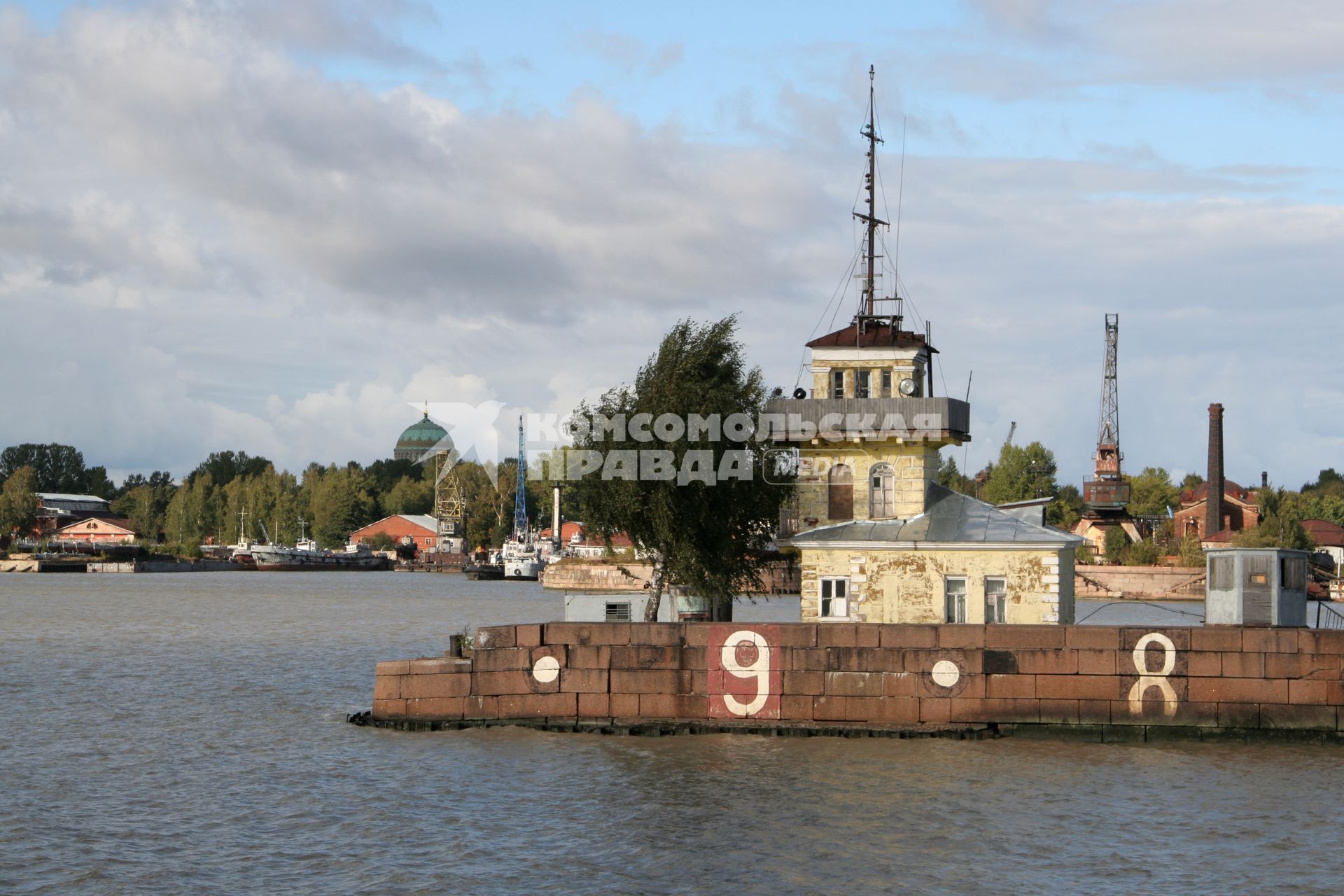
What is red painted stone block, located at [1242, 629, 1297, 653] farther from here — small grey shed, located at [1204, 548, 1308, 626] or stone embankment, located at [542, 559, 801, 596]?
stone embankment, located at [542, 559, 801, 596]

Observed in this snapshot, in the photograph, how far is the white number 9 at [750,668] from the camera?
116ft

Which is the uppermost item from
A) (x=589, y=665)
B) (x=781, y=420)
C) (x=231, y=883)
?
(x=781, y=420)

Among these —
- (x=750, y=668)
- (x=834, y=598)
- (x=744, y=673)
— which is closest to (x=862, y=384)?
(x=834, y=598)

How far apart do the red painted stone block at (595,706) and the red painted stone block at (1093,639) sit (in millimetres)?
11018

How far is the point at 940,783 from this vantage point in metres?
30.8

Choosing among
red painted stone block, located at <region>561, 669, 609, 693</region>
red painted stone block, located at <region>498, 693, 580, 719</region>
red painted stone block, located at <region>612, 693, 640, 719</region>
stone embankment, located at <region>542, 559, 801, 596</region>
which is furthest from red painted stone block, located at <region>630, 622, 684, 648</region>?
stone embankment, located at <region>542, 559, 801, 596</region>

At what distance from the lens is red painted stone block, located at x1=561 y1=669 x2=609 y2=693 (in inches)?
1415

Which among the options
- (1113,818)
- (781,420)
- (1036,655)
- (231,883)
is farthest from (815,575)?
(231,883)

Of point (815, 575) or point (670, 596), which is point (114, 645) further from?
point (815, 575)

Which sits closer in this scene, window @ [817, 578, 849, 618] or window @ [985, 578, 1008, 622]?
window @ [985, 578, 1008, 622]

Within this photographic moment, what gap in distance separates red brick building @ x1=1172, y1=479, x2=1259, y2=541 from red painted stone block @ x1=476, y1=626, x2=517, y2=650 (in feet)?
403

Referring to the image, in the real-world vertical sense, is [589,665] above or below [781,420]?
below

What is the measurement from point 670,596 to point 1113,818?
714 inches

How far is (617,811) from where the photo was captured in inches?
1133
